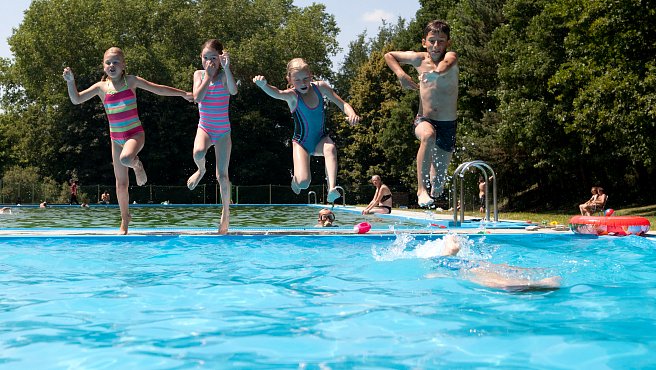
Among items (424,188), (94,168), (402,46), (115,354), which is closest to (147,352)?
(115,354)

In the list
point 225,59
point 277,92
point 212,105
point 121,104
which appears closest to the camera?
point 225,59

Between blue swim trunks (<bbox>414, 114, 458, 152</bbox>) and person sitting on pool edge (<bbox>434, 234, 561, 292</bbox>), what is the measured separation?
4.03ft

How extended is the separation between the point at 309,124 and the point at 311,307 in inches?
153

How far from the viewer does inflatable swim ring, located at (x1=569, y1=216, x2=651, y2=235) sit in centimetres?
938

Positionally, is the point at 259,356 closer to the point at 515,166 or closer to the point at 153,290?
the point at 153,290

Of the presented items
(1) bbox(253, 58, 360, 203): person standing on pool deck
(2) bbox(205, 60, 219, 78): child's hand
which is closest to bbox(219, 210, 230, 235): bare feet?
(1) bbox(253, 58, 360, 203): person standing on pool deck

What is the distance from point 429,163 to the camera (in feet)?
24.2

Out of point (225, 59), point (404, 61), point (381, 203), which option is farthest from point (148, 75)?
point (404, 61)

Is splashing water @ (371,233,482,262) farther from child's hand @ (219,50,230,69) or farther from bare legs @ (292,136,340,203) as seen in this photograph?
child's hand @ (219,50,230,69)

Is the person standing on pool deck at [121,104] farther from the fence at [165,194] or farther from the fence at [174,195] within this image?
the fence at [165,194]

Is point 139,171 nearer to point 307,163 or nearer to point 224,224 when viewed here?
point 224,224

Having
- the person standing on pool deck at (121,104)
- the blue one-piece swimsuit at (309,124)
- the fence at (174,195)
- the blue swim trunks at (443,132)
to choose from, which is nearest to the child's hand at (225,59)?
the person standing on pool deck at (121,104)

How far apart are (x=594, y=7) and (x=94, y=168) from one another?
3154cm

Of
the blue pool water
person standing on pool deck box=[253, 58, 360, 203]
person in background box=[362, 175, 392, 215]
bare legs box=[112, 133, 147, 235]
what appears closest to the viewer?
the blue pool water
